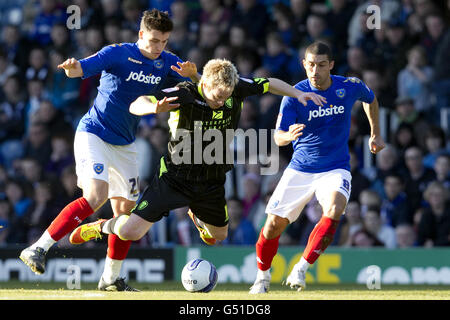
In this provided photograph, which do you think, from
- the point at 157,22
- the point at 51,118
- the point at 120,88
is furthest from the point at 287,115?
the point at 51,118

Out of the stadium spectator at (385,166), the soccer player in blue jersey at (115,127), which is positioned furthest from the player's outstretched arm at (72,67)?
the stadium spectator at (385,166)

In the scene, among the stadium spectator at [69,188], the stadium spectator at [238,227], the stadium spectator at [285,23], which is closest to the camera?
the stadium spectator at [238,227]

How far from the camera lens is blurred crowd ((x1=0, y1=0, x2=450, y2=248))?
1327 cm

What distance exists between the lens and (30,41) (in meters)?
16.8

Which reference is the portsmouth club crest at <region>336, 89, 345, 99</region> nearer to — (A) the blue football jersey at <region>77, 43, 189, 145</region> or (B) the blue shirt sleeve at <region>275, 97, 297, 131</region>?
(B) the blue shirt sleeve at <region>275, 97, 297, 131</region>

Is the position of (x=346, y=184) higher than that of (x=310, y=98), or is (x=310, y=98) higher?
(x=310, y=98)

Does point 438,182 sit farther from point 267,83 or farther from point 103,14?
point 103,14

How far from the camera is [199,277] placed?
8945 mm

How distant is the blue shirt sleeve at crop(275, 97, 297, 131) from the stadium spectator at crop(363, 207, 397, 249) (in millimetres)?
A: 3910

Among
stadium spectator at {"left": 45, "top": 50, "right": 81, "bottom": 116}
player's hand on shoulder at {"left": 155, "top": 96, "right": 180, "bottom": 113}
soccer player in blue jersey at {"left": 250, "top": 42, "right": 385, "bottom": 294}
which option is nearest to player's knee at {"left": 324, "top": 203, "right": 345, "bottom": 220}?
soccer player in blue jersey at {"left": 250, "top": 42, "right": 385, "bottom": 294}

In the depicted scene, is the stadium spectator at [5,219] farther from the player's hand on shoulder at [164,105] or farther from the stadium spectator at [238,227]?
the player's hand on shoulder at [164,105]

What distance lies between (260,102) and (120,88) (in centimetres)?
550

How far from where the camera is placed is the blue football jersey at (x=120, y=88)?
30.8 ft

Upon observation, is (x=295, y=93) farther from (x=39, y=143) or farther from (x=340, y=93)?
(x=39, y=143)
